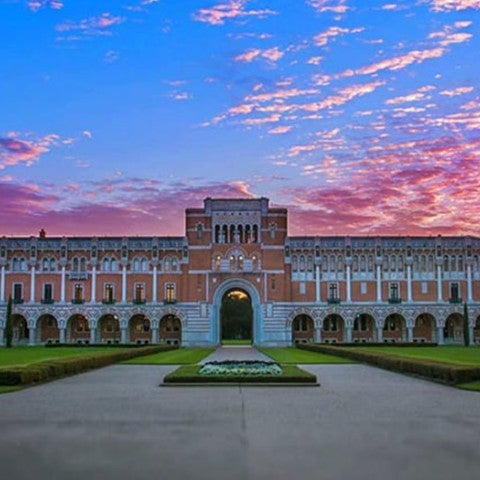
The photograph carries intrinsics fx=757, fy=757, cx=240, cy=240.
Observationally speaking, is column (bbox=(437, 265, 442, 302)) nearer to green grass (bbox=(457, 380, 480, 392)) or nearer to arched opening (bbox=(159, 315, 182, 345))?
arched opening (bbox=(159, 315, 182, 345))

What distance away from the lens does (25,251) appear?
78688 millimetres

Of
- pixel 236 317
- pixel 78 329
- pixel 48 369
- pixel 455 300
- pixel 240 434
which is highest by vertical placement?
pixel 455 300

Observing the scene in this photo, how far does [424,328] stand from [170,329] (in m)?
26.3

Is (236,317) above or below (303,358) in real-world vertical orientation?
above

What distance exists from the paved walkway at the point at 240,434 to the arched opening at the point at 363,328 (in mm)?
54989

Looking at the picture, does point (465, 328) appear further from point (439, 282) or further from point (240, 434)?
point (240, 434)

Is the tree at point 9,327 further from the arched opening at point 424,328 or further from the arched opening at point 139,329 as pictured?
the arched opening at point 424,328

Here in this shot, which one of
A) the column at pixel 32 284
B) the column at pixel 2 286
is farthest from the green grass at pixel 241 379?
the column at pixel 2 286

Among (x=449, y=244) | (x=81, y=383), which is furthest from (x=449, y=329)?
(x=81, y=383)

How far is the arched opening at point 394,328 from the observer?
77688 mm

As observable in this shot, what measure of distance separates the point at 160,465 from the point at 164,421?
15.4ft

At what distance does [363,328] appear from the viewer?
7850 centimetres

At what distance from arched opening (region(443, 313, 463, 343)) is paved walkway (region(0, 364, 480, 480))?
56850 mm

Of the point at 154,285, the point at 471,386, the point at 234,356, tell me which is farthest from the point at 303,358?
the point at 154,285
